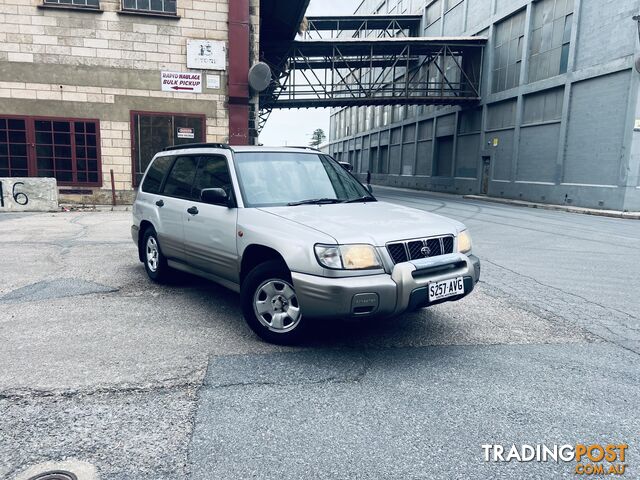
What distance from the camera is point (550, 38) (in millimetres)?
22938

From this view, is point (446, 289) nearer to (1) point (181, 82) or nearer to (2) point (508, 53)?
(1) point (181, 82)

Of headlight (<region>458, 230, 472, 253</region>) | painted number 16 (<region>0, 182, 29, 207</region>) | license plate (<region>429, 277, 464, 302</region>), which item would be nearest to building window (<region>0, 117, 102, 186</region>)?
painted number 16 (<region>0, 182, 29, 207</region>)

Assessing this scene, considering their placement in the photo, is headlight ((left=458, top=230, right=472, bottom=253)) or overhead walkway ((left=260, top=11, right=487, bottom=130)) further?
overhead walkway ((left=260, top=11, right=487, bottom=130))

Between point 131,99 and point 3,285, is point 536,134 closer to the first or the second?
point 131,99

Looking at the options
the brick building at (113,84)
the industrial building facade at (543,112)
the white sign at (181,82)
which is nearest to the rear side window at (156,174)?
the brick building at (113,84)

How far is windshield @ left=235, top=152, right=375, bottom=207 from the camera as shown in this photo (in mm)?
4512

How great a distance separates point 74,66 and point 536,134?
20867 mm

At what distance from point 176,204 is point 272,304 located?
84.9 inches

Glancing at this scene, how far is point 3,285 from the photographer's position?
5789 millimetres

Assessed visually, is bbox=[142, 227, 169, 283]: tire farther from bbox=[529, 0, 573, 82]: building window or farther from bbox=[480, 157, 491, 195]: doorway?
bbox=[480, 157, 491, 195]: doorway

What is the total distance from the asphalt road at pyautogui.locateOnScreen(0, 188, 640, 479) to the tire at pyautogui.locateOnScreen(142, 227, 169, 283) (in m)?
0.20

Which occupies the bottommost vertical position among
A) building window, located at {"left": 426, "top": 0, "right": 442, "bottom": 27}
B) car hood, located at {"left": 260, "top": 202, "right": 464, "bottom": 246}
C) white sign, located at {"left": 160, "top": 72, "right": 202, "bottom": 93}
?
car hood, located at {"left": 260, "top": 202, "right": 464, "bottom": 246}

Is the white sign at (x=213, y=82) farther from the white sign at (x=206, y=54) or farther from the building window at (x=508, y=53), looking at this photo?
the building window at (x=508, y=53)

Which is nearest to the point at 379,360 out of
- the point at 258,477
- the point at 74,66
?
the point at 258,477
